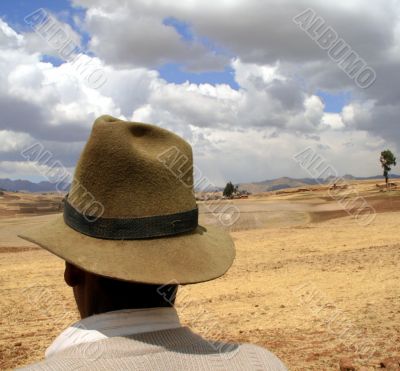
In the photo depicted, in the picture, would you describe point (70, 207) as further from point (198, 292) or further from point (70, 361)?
point (198, 292)

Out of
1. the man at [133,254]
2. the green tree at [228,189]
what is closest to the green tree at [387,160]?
the green tree at [228,189]

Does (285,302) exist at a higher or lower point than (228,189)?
lower

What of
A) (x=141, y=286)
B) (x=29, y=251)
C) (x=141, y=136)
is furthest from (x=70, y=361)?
(x=29, y=251)

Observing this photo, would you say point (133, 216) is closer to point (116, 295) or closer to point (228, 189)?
point (116, 295)

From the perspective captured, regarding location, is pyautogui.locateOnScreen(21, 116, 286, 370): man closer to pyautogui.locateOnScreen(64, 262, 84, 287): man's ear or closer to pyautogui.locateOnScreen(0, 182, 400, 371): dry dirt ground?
pyautogui.locateOnScreen(64, 262, 84, 287): man's ear

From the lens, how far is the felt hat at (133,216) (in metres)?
1.56

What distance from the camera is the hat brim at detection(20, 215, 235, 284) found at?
1500 millimetres

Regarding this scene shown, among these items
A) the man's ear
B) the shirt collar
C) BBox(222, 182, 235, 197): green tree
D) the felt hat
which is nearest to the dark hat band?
the felt hat

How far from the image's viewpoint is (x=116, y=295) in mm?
1521

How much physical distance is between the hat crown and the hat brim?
0.09 metres

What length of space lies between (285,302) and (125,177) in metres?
7.82

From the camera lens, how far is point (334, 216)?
2591 cm

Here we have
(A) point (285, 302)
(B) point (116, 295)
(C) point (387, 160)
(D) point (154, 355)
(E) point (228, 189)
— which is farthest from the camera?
(E) point (228, 189)

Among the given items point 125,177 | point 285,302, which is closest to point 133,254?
point 125,177
